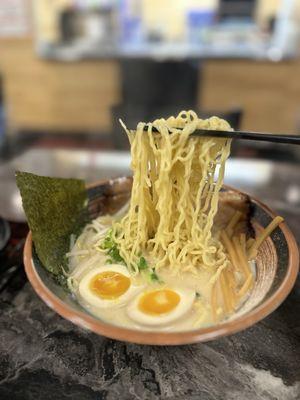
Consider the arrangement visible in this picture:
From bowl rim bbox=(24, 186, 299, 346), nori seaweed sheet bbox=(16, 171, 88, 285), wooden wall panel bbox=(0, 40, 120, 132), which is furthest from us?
wooden wall panel bbox=(0, 40, 120, 132)

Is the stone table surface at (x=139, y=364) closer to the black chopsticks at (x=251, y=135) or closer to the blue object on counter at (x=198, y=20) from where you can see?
the black chopsticks at (x=251, y=135)

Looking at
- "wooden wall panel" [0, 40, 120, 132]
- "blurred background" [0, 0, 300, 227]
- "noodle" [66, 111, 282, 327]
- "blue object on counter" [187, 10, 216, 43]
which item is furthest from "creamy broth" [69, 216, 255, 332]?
"blue object on counter" [187, 10, 216, 43]

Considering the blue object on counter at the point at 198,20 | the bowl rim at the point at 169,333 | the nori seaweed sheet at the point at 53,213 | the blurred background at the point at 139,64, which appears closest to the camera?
the bowl rim at the point at 169,333

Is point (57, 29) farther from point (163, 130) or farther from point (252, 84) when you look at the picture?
point (163, 130)

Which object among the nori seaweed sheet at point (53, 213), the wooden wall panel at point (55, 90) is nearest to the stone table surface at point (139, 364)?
the nori seaweed sheet at point (53, 213)

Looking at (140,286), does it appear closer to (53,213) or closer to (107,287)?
(107,287)

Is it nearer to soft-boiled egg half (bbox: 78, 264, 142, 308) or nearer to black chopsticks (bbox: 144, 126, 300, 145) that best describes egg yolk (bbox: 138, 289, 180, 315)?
soft-boiled egg half (bbox: 78, 264, 142, 308)
